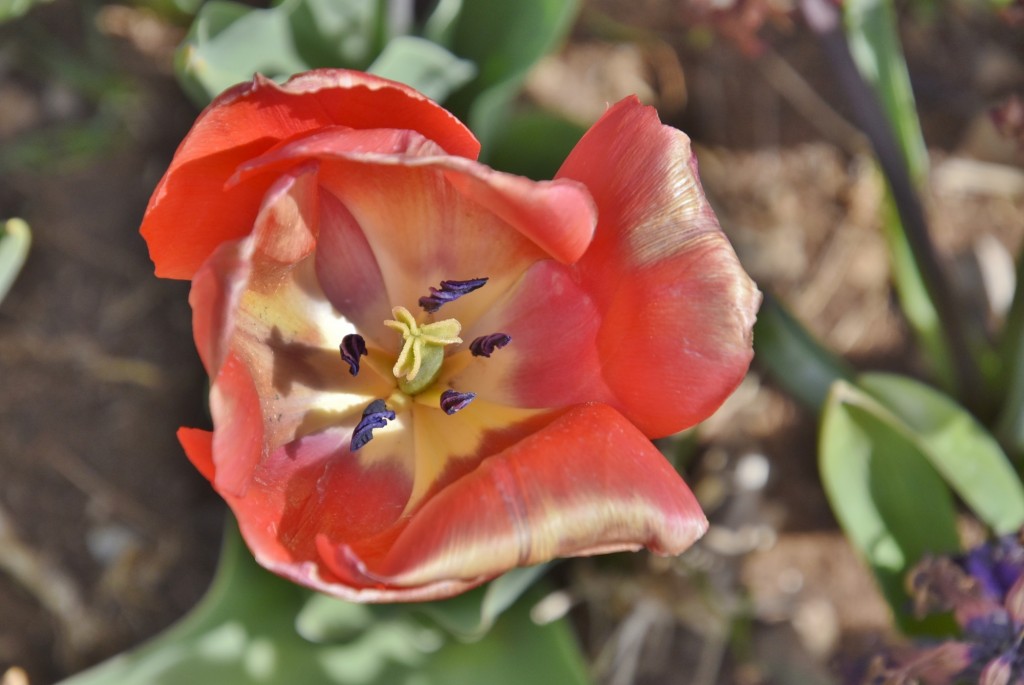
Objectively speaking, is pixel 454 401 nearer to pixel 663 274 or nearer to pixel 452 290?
pixel 452 290

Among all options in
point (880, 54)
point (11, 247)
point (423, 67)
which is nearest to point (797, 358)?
point (880, 54)

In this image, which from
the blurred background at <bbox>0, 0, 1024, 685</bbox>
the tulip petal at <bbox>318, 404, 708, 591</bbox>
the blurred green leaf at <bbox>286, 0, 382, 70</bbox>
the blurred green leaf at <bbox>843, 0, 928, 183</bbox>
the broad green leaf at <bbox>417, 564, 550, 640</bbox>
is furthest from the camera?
the blurred background at <bbox>0, 0, 1024, 685</bbox>

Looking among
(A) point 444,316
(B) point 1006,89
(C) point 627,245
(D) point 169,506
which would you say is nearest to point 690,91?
(B) point 1006,89

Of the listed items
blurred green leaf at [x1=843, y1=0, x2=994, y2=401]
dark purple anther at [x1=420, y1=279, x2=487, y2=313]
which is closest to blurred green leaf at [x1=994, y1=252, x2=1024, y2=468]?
blurred green leaf at [x1=843, y1=0, x2=994, y2=401]

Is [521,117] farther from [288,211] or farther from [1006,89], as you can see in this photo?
[1006,89]

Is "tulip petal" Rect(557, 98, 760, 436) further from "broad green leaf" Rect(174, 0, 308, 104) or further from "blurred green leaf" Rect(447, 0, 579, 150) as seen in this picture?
"broad green leaf" Rect(174, 0, 308, 104)

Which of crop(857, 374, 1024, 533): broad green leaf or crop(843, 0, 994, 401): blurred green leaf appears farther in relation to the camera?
crop(843, 0, 994, 401): blurred green leaf
